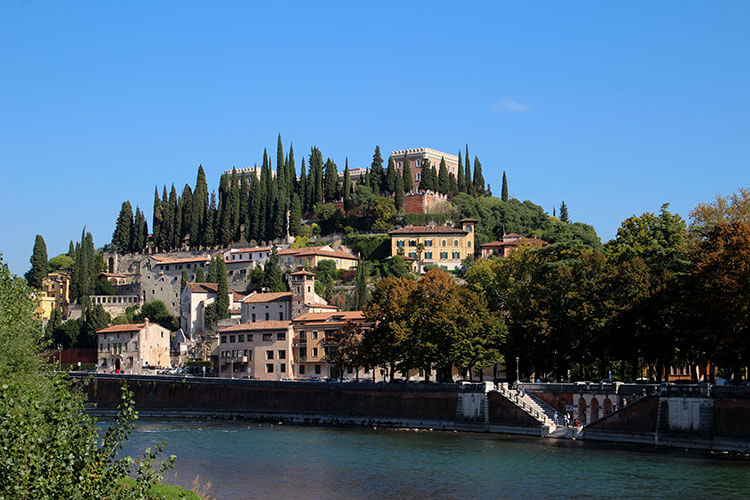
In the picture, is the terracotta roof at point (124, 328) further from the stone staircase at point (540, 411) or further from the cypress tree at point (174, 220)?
the stone staircase at point (540, 411)

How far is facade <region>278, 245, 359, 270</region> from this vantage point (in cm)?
10975

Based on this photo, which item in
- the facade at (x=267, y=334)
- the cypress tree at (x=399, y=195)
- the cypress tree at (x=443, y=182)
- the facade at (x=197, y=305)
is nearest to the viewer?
the facade at (x=267, y=334)

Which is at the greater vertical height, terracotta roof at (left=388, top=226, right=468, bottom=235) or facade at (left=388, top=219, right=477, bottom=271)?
terracotta roof at (left=388, top=226, right=468, bottom=235)

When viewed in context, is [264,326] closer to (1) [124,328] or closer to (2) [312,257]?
(1) [124,328]

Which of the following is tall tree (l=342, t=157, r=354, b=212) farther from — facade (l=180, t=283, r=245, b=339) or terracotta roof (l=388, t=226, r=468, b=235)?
facade (l=180, t=283, r=245, b=339)

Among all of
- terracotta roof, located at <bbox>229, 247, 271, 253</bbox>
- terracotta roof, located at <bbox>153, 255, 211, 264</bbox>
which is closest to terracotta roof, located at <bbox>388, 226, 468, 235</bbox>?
terracotta roof, located at <bbox>229, 247, 271, 253</bbox>

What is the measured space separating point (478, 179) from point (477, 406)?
8716 centimetres

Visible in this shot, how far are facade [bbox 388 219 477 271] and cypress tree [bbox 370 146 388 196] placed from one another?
14.8 metres

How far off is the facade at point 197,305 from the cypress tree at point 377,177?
29.6 metres

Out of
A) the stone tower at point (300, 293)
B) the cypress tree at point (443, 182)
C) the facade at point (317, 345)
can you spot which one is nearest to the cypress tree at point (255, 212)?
the cypress tree at point (443, 182)

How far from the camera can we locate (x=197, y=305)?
342ft

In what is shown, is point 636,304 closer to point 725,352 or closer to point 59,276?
point 725,352

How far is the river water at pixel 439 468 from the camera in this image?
3378 centimetres

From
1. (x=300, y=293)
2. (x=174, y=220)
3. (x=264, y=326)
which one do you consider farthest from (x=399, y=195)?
(x=264, y=326)
